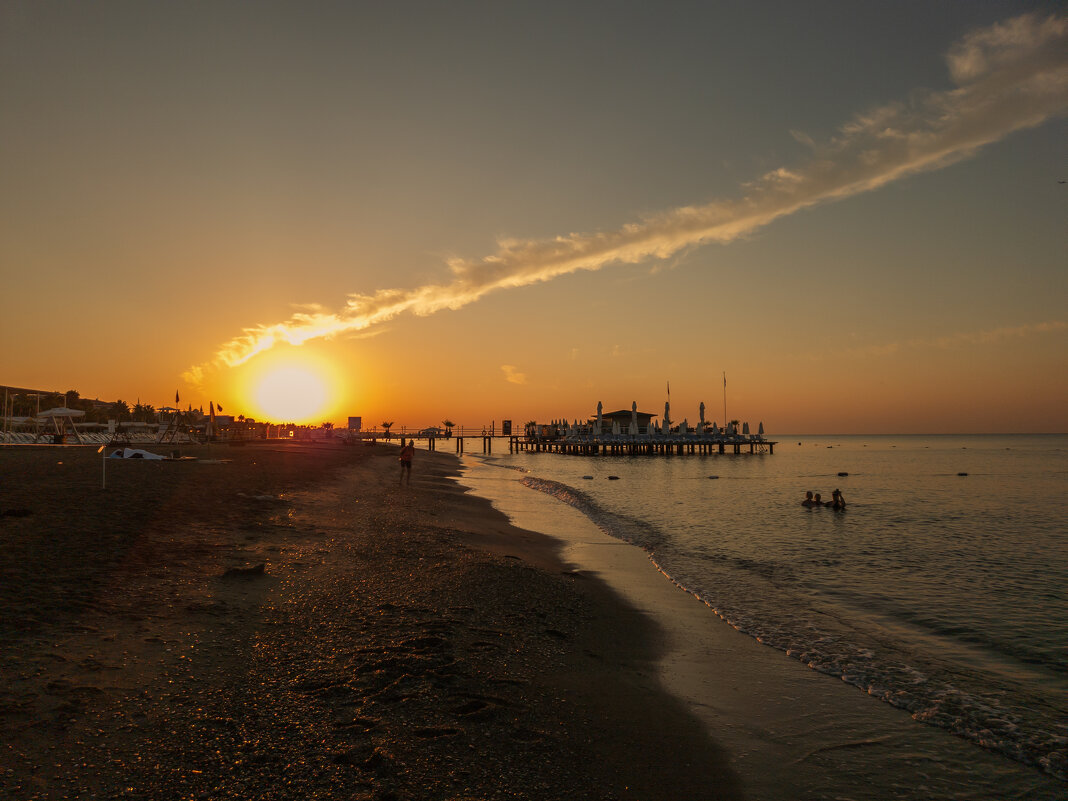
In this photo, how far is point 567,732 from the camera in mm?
5285

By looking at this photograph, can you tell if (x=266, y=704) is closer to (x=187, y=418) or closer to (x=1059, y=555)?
(x=1059, y=555)

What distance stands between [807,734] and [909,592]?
915cm

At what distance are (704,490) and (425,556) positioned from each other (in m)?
31.5

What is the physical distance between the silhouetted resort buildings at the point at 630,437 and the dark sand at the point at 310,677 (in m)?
88.3

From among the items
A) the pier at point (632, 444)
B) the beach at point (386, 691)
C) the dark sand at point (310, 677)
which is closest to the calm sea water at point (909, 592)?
the beach at point (386, 691)

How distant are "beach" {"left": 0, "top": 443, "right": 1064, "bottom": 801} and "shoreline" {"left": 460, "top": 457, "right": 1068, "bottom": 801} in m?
0.03

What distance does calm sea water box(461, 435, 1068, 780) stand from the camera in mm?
7234

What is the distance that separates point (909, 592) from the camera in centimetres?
1294

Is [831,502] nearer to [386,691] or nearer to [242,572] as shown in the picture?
[242,572]

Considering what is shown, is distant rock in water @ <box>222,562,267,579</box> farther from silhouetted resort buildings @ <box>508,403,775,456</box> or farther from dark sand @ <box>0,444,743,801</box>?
silhouetted resort buildings @ <box>508,403,775,456</box>

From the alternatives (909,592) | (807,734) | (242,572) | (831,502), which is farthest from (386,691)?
(831,502)

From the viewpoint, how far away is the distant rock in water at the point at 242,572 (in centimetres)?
898

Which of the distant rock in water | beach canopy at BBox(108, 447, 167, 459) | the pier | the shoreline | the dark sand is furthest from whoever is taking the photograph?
the pier

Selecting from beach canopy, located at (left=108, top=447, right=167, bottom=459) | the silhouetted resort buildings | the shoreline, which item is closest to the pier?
the silhouetted resort buildings
